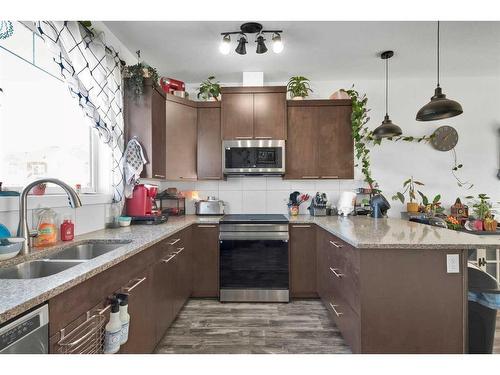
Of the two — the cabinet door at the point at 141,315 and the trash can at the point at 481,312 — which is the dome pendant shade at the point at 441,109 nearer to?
the trash can at the point at 481,312

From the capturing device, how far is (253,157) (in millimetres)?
3186

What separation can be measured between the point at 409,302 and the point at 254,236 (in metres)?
1.54

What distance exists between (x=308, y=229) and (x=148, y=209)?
64.9 inches

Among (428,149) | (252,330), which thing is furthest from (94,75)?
(428,149)

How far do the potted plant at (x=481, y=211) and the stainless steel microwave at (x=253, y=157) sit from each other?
2291 mm

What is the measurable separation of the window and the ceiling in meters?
0.81

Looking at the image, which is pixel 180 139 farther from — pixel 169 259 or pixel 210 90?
pixel 169 259

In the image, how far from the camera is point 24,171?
1.67 meters

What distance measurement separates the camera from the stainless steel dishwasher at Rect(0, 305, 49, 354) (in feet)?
2.41

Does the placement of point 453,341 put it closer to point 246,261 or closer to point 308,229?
point 308,229

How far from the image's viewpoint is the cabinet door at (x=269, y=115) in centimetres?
317

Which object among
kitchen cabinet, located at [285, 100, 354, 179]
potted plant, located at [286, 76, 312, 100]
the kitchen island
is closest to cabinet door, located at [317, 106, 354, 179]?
kitchen cabinet, located at [285, 100, 354, 179]

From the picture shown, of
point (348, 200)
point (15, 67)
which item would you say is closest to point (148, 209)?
point (15, 67)

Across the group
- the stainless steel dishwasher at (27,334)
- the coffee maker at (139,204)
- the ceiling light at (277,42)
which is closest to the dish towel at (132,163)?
the coffee maker at (139,204)
